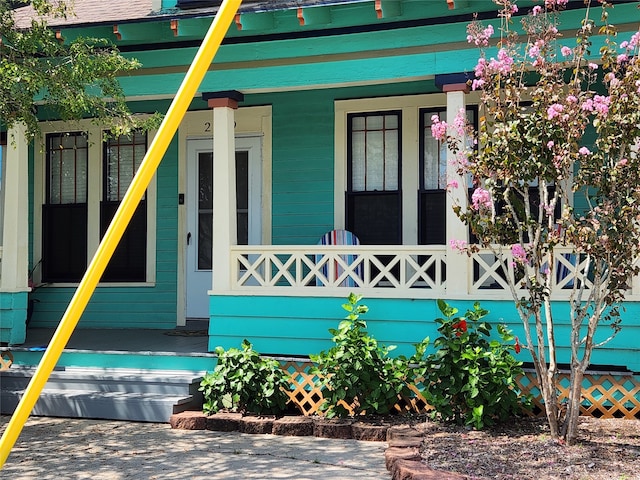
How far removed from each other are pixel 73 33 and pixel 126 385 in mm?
4110

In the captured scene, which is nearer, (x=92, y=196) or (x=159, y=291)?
(x=159, y=291)

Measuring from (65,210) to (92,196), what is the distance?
1.72 feet

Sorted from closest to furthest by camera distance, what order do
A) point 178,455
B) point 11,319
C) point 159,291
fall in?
1. point 178,455
2. point 11,319
3. point 159,291

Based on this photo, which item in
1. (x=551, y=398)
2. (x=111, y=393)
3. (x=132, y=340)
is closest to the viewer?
(x=551, y=398)

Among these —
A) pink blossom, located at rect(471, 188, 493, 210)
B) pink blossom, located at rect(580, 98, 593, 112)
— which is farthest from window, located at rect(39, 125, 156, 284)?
pink blossom, located at rect(580, 98, 593, 112)

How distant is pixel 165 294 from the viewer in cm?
1049

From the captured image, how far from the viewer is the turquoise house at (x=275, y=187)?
7.93 metres

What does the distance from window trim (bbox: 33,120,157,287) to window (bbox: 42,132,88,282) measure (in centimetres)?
8

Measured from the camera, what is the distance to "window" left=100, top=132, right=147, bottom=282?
10648mm

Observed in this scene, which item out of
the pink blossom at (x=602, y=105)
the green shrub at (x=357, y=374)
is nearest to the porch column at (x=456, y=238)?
the green shrub at (x=357, y=374)

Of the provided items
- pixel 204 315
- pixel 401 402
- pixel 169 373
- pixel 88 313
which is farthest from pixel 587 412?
pixel 88 313

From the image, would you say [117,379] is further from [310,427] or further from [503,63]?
[503,63]

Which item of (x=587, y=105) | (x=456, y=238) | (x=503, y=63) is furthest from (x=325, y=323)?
(x=587, y=105)

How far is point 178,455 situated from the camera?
6.42 meters
